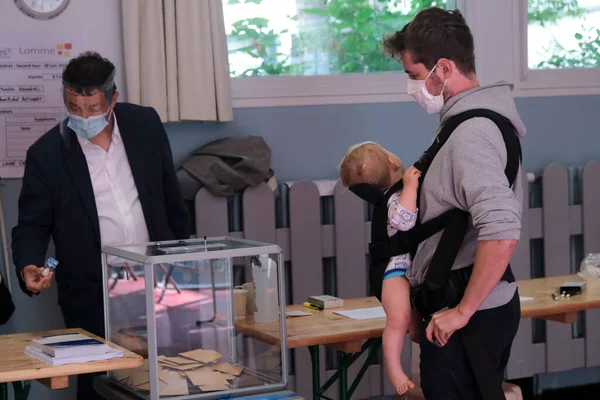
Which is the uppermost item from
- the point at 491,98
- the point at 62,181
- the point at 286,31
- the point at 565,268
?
the point at 286,31

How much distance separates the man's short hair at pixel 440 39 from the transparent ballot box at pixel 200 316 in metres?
0.72

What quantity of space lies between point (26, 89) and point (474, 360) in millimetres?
2484

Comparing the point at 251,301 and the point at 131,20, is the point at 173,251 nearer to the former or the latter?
the point at 251,301

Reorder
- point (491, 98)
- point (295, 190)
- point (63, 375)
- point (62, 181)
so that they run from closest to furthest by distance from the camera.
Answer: point (491, 98) → point (63, 375) → point (62, 181) → point (295, 190)

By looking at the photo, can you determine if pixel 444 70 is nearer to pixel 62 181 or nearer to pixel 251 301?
pixel 251 301

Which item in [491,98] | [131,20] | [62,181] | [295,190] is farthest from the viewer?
[295,190]

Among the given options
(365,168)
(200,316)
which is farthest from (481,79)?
(200,316)

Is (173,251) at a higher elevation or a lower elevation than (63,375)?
higher

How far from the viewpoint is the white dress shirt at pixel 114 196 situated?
3285 mm

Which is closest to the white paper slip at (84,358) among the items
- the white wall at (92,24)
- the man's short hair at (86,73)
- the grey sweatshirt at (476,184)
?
the grey sweatshirt at (476,184)

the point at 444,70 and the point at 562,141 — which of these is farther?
the point at 562,141

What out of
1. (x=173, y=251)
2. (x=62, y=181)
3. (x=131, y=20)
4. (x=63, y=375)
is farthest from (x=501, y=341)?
(x=131, y=20)

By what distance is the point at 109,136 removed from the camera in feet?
11.1

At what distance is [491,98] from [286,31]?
7.48 feet
